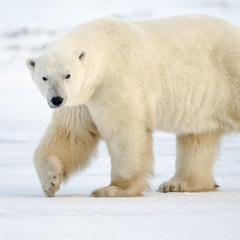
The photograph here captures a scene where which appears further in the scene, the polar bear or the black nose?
the polar bear

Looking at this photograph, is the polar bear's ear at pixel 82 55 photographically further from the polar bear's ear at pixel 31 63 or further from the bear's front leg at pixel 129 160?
the bear's front leg at pixel 129 160

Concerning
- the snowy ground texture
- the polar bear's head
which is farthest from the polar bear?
the snowy ground texture

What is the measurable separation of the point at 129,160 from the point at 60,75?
73cm

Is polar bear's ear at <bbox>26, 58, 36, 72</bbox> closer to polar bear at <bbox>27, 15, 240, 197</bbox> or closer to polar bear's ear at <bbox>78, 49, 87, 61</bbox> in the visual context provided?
polar bear at <bbox>27, 15, 240, 197</bbox>

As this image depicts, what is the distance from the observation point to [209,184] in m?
5.80

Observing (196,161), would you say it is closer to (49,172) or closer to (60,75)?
(49,172)

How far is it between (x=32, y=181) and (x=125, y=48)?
1451 millimetres

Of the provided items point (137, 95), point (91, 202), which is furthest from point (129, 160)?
point (91, 202)

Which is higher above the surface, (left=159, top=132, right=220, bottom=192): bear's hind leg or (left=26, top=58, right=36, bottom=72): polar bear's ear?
(left=26, top=58, right=36, bottom=72): polar bear's ear

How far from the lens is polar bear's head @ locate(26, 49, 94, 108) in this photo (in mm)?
4773

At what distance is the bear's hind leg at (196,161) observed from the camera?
228 inches

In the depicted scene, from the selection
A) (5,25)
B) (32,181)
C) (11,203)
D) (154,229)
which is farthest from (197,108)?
(5,25)

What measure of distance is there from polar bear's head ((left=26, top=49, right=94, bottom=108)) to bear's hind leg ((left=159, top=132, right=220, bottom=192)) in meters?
1.16

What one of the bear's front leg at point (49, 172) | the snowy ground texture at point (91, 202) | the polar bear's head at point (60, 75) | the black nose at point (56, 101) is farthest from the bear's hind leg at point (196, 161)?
the black nose at point (56, 101)
